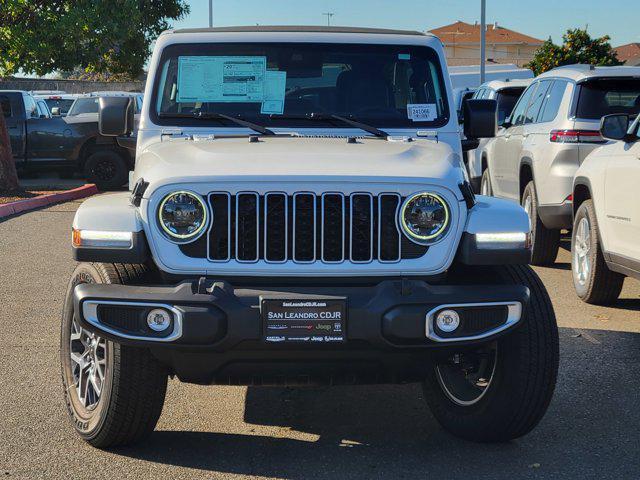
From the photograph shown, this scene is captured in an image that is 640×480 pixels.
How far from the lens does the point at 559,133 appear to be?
9.82 m

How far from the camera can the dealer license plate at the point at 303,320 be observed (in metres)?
4.32

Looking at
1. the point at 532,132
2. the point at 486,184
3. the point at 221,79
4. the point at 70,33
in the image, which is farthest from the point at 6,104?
the point at 221,79

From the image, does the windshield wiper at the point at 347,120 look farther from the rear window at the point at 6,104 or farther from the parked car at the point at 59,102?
the parked car at the point at 59,102

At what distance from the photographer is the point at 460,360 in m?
4.96

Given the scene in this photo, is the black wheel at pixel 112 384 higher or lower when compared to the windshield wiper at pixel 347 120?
lower

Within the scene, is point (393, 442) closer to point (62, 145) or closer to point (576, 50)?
point (62, 145)

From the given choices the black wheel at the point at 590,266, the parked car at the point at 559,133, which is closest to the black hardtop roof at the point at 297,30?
the black wheel at the point at 590,266

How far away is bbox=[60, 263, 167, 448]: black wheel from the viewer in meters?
4.64

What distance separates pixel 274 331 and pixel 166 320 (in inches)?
16.7

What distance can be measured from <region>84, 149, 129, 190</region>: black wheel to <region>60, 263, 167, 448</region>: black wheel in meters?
16.0

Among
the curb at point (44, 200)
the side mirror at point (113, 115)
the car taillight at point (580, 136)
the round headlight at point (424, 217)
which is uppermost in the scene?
the side mirror at point (113, 115)

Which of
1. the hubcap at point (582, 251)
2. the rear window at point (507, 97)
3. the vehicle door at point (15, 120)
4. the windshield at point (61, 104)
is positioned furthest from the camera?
the windshield at point (61, 104)

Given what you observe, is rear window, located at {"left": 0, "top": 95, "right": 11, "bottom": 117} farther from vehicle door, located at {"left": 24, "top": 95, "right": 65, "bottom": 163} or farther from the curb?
the curb

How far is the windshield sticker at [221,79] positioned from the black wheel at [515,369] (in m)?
1.71
